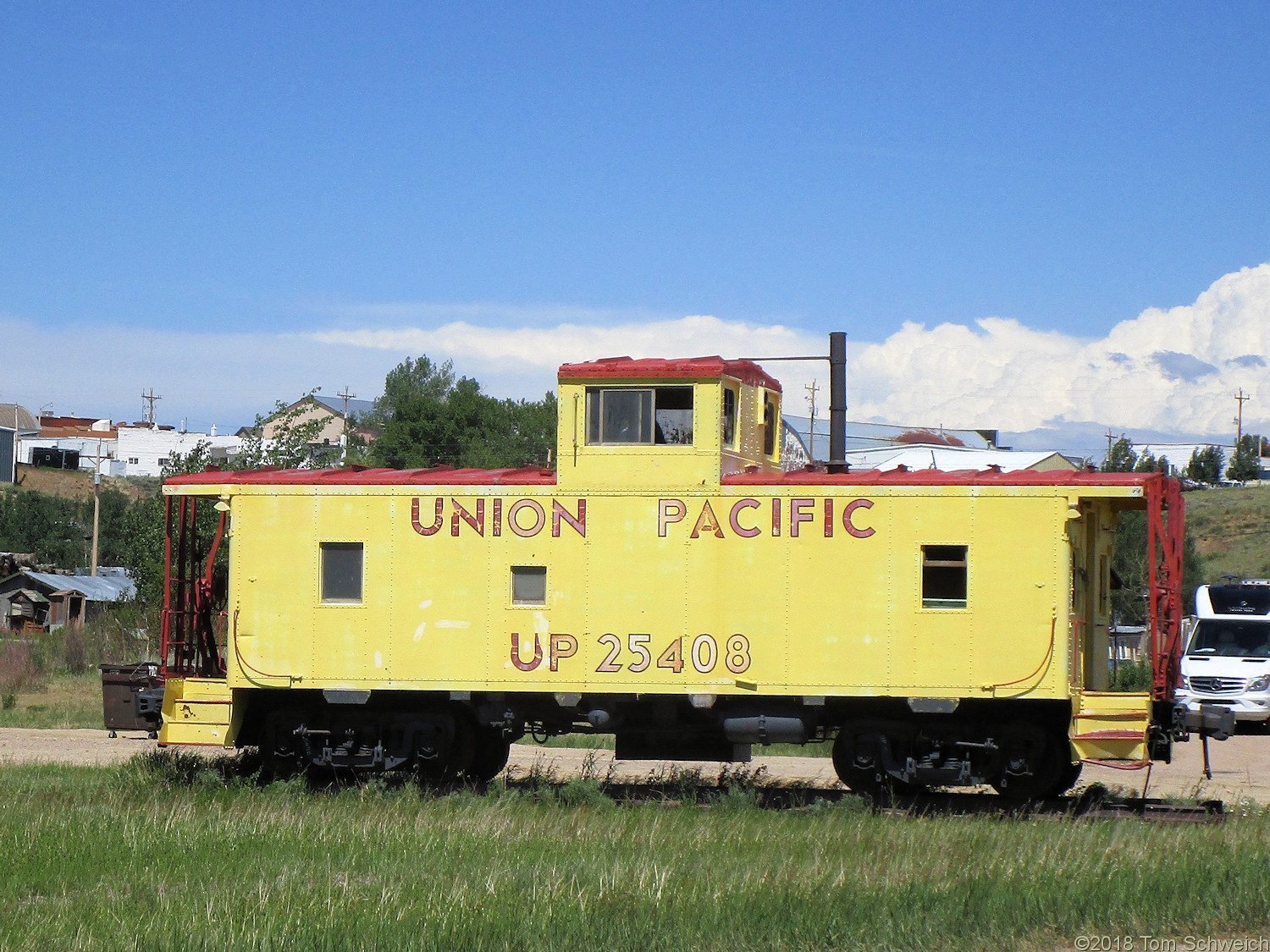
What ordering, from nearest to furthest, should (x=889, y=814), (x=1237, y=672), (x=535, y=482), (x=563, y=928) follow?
1. (x=563, y=928)
2. (x=889, y=814)
3. (x=535, y=482)
4. (x=1237, y=672)

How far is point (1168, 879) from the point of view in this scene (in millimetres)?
9641

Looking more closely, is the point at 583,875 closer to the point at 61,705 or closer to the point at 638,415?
the point at 638,415

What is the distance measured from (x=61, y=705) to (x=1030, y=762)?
73.6 ft

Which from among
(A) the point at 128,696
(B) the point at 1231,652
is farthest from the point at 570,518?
(B) the point at 1231,652

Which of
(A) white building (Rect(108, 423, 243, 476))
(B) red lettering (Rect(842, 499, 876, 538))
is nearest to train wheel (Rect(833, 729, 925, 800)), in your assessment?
(B) red lettering (Rect(842, 499, 876, 538))

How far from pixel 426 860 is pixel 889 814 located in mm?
5081

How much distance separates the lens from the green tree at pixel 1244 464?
106938mm

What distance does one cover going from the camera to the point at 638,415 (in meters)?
14.5

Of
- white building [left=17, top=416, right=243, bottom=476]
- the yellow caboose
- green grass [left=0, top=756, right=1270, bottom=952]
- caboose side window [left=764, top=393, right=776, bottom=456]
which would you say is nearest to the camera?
green grass [left=0, top=756, right=1270, bottom=952]

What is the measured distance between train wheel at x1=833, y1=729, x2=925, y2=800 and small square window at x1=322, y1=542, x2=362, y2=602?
5852 millimetres

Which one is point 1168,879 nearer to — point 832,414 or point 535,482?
point 535,482

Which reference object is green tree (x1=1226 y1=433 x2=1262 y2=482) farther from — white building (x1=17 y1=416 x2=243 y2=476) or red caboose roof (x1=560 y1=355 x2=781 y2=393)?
red caboose roof (x1=560 y1=355 x2=781 y2=393)

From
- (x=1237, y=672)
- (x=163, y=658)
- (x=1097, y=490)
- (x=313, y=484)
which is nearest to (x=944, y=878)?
(x=1097, y=490)

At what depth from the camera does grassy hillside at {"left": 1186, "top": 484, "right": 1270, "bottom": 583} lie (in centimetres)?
6925
